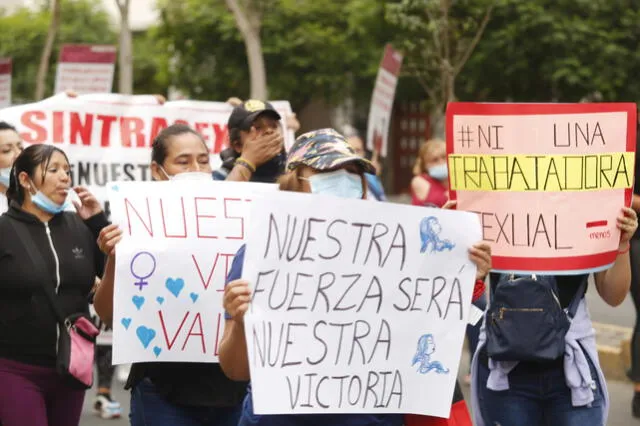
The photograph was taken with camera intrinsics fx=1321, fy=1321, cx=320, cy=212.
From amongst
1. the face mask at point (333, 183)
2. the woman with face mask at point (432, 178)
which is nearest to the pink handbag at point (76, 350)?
the face mask at point (333, 183)

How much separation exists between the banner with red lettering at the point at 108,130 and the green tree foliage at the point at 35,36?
30.4 meters

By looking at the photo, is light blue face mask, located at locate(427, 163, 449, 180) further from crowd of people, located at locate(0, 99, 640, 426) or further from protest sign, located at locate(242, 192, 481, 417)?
protest sign, located at locate(242, 192, 481, 417)

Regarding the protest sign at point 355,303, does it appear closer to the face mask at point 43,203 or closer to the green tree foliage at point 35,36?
the face mask at point 43,203

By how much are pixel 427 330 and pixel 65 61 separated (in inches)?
501

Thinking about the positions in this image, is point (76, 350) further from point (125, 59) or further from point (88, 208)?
point (125, 59)

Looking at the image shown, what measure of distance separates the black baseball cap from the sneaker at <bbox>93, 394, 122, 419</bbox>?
111 inches

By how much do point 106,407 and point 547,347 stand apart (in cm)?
414

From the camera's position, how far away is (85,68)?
51.8 feet

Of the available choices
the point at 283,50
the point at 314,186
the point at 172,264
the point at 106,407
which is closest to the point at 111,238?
the point at 172,264

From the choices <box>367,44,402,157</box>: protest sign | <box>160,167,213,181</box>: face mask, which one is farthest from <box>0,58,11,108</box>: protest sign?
<box>160,167,213,181</box>: face mask

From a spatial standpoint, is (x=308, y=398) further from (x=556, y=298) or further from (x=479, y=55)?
(x=479, y=55)

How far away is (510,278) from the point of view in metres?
4.55

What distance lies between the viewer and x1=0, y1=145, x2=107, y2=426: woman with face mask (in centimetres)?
503

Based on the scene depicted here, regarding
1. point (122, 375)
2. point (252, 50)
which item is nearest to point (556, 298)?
point (122, 375)
